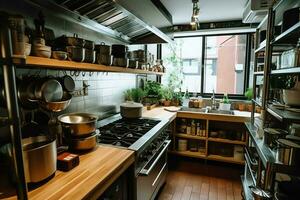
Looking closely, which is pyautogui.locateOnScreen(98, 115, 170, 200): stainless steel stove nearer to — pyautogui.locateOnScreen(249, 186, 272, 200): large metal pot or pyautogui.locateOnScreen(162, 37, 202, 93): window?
pyautogui.locateOnScreen(249, 186, 272, 200): large metal pot

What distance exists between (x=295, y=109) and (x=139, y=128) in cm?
132

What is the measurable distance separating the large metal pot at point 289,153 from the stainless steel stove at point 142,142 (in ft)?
3.10

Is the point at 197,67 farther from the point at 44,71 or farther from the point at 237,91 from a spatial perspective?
the point at 44,71

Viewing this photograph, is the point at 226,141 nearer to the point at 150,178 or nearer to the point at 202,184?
the point at 202,184

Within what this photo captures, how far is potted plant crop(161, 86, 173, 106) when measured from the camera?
12.1 feet

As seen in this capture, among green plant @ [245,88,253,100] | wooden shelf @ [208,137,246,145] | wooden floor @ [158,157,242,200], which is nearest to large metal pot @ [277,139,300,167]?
wooden floor @ [158,157,242,200]

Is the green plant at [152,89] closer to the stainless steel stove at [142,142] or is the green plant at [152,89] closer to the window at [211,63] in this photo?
the window at [211,63]

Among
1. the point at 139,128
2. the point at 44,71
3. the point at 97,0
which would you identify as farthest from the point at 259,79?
the point at 44,71

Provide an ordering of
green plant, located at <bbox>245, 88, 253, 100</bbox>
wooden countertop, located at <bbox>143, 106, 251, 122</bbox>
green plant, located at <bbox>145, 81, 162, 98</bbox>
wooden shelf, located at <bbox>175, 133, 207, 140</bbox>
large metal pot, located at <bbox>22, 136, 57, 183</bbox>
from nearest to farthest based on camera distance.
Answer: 1. large metal pot, located at <bbox>22, 136, 57, 183</bbox>
2. wooden countertop, located at <bbox>143, 106, 251, 122</bbox>
3. wooden shelf, located at <bbox>175, 133, 207, 140</bbox>
4. green plant, located at <bbox>245, 88, 253, 100</bbox>
5. green plant, located at <bbox>145, 81, 162, 98</bbox>

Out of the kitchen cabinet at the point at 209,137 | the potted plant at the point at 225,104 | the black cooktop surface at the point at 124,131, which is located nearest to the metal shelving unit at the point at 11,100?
the black cooktop surface at the point at 124,131

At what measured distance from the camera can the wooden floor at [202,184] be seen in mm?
2406

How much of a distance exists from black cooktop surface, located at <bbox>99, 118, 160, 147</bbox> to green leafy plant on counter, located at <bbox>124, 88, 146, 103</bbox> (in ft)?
1.90

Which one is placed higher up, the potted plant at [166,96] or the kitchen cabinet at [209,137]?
the potted plant at [166,96]

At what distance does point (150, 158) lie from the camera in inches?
72.2
